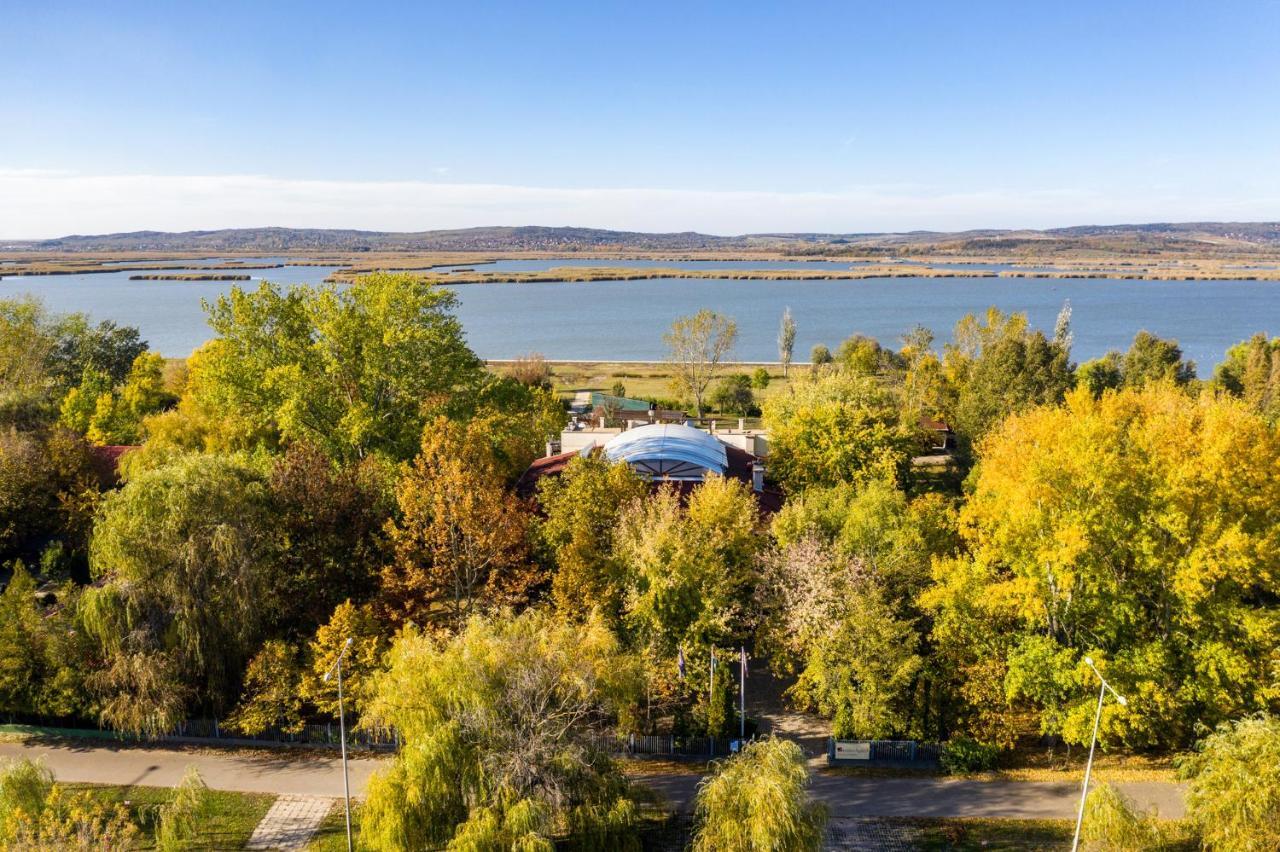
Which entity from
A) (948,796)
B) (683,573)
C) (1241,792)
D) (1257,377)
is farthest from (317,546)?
(1257,377)

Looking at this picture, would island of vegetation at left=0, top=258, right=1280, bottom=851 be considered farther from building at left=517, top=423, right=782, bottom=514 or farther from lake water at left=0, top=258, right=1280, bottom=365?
lake water at left=0, top=258, right=1280, bottom=365

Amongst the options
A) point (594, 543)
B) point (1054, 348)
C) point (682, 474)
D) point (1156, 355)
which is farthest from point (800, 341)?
point (594, 543)

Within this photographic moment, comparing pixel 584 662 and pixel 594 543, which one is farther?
pixel 594 543

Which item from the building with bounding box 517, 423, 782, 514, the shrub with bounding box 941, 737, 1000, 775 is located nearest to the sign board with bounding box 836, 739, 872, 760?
the shrub with bounding box 941, 737, 1000, 775

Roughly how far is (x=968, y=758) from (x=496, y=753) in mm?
14215

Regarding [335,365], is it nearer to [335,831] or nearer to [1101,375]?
[335,831]

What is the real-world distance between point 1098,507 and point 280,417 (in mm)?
31327

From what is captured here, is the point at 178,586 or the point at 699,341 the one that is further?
the point at 699,341

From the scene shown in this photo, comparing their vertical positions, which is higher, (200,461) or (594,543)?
(200,461)

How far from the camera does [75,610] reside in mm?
25906

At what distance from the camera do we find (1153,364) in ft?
224

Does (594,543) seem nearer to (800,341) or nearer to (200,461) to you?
(200,461)

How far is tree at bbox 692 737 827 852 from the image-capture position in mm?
18047

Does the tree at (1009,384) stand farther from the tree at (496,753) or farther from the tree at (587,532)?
the tree at (496,753)
